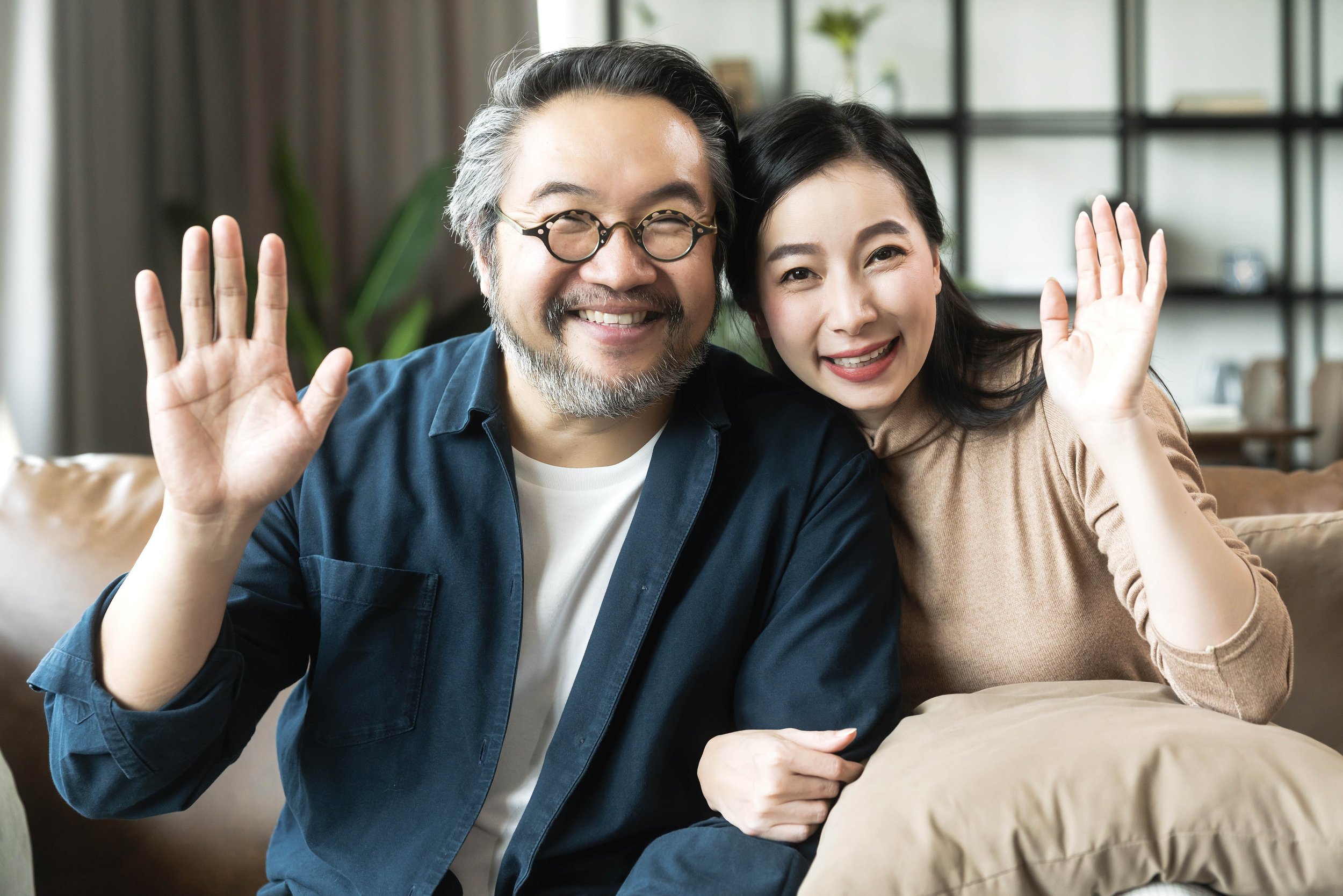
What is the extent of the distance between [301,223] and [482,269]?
8.18 feet

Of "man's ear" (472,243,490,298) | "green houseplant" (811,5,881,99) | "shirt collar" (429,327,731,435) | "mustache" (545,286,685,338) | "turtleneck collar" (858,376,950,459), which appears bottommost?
"turtleneck collar" (858,376,950,459)

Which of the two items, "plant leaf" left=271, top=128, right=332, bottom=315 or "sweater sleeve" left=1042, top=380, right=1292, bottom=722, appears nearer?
"sweater sleeve" left=1042, top=380, right=1292, bottom=722

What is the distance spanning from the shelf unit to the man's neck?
4.00 metres

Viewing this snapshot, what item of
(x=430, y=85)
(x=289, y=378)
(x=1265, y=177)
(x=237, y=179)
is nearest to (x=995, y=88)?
(x=1265, y=177)

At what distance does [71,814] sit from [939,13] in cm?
490

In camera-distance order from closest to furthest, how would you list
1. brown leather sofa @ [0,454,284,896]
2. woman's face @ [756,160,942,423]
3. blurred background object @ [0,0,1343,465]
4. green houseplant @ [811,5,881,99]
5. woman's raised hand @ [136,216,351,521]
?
woman's raised hand @ [136,216,351,521] < woman's face @ [756,160,942,423] < brown leather sofa @ [0,454,284,896] < blurred background object @ [0,0,1343,465] < green houseplant @ [811,5,881,99]

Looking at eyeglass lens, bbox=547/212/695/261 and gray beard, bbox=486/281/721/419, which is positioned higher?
eyeglass lens, bbox=547/212/695/261

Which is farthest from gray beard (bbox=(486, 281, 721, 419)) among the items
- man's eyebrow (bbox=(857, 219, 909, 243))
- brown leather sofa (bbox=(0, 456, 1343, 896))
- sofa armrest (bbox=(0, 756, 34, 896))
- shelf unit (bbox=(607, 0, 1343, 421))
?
shelf unit (bbox=(607, 0, 1343, 421))

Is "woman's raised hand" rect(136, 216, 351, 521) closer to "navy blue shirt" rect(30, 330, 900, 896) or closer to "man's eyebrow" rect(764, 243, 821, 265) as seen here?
"navy blue shirt" rect(30, 330, 900, 896)

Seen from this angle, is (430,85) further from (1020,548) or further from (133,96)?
(1020,548)

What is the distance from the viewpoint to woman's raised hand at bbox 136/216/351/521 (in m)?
0.96

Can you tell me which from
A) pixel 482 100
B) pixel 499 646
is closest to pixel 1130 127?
pixel 482 100

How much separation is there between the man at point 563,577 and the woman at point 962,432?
0.06 metres

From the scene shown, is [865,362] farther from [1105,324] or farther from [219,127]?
[219,127]
